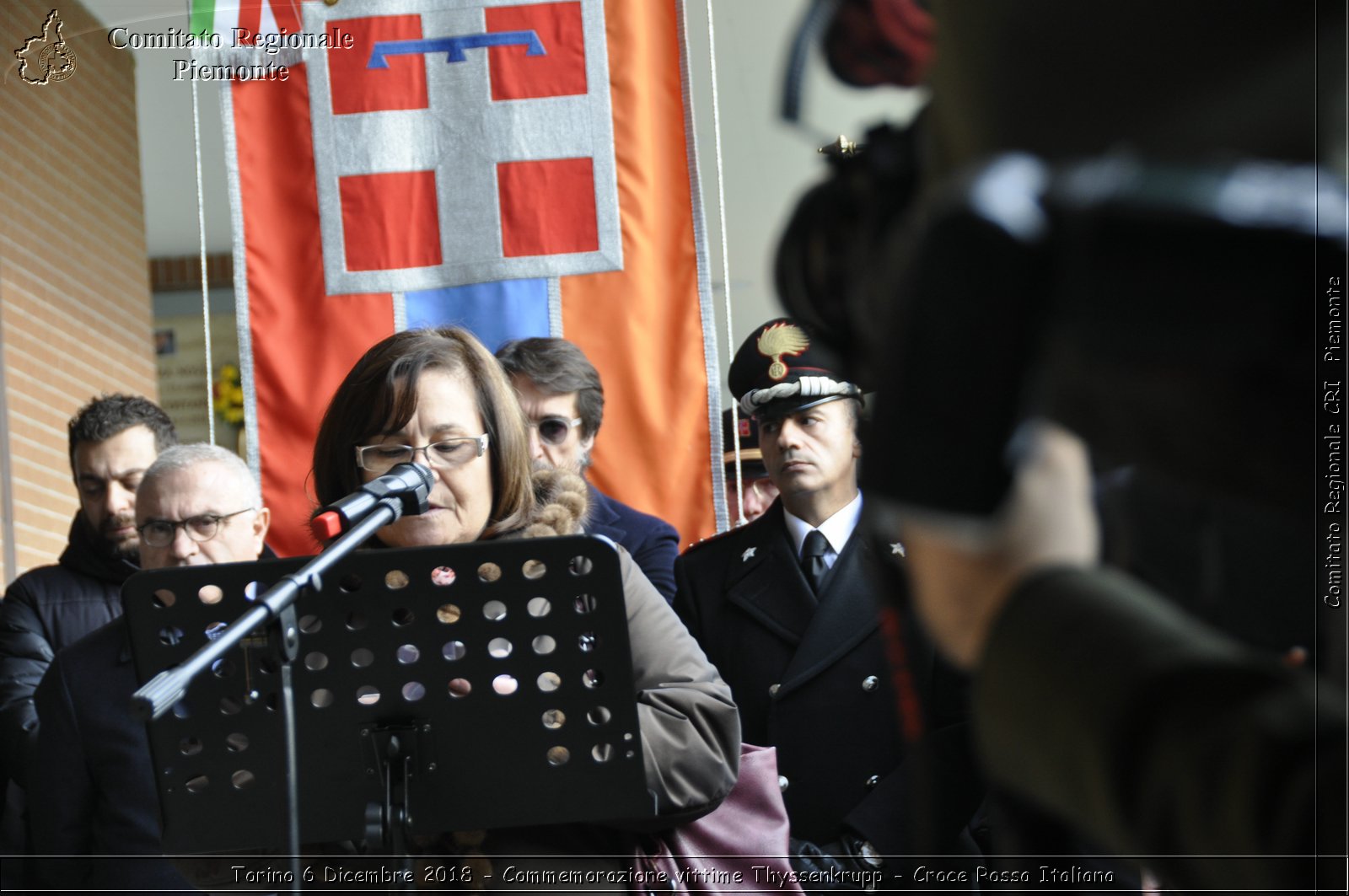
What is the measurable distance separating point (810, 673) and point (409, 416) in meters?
1.14

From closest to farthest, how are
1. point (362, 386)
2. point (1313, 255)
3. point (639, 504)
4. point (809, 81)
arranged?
point (1313, 255)
point (809, 81)
point (362, 386)
point (639, 504)

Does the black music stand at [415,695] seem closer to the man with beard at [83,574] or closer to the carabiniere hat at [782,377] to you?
the carabiniere hat at [782,377]

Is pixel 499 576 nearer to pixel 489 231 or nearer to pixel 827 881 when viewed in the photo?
pixel 827 881

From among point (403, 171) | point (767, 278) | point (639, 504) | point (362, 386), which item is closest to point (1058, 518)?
point (767, 278)

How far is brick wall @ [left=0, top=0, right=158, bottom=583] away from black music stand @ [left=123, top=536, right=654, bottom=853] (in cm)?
471

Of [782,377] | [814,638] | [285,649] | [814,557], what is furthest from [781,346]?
[285,649]

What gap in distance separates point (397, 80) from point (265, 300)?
0.87m

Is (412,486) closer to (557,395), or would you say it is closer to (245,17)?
(557,395)

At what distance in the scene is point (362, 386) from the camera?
2.66 m

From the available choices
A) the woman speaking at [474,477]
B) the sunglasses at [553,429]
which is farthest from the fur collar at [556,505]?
the sunglasses at [553,429]

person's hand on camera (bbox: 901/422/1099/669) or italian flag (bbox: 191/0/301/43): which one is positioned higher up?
italian flag (bbox: 191/0/301/43)

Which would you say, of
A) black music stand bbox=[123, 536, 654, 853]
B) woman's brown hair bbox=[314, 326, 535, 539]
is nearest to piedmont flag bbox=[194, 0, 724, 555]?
woman's brown hair bbox=[314, 326, 535, 539]

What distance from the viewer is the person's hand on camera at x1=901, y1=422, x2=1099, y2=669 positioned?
0.59 metres

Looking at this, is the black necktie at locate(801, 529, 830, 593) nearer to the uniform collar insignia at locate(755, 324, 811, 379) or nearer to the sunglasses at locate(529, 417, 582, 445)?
the uniform collar insignia at locate(755, 324, 811, 379)
